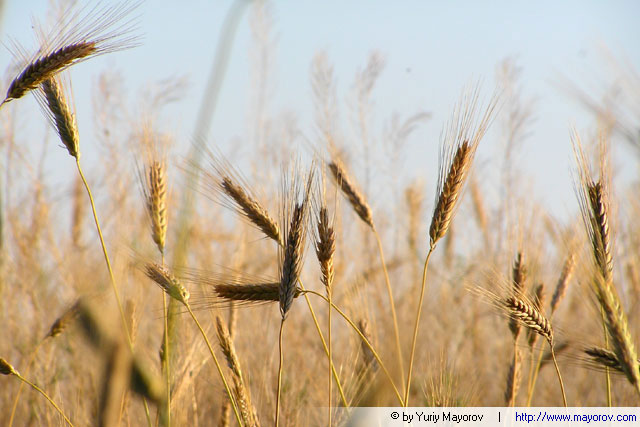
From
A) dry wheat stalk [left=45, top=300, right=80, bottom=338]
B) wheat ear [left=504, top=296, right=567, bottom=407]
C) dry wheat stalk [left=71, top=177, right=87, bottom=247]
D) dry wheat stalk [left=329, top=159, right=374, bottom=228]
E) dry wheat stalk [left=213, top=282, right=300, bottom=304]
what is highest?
dry wheat stalk [left=71, top=177, right=87, bottom=247]

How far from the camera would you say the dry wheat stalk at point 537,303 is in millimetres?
1579

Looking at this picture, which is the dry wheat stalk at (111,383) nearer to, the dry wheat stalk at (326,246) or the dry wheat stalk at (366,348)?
the dry wheat stalk at (326,246)

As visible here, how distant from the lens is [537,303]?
1662 mm

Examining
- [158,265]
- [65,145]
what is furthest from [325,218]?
[65,145]

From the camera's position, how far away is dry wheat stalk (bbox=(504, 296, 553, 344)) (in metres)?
1.37

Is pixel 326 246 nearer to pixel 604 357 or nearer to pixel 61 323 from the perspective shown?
pixel 604 357

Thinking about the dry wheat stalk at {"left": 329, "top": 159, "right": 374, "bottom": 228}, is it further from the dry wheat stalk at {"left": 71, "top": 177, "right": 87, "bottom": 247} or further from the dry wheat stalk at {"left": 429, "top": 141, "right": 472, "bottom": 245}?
the dry wheat stalk at {"left": 71, "top": 177, "right": 87, "bottom": 247}

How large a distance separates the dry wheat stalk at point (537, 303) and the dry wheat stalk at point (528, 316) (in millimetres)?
140

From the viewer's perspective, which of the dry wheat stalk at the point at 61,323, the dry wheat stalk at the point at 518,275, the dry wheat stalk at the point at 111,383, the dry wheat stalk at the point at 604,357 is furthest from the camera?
the dry wheat stalk at the point at 61,323

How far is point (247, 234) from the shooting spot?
3172 mm

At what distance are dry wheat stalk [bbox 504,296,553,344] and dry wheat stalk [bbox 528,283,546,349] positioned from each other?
0.14 m

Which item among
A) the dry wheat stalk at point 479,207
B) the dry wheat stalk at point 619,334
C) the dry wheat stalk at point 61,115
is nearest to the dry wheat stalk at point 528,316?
the dry wheat stalk at point 619,334

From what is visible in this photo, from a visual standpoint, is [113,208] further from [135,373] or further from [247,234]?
[135,373]

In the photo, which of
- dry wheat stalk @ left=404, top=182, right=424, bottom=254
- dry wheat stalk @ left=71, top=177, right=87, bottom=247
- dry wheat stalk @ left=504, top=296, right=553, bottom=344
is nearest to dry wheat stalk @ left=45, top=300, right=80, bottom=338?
dry wheat stalk @ left=504, top=296, right=553, bottom=344
